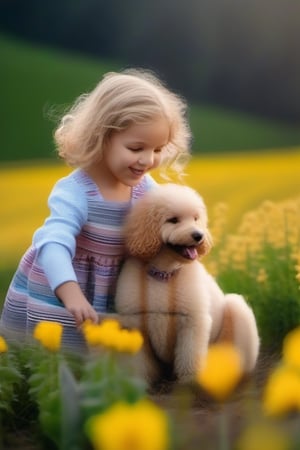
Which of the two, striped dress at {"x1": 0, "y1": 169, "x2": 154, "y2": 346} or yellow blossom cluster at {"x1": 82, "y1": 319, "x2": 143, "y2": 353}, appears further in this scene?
striped dress at {"x1": 0, "y1": 169, "x2": 154, "y2": 346}

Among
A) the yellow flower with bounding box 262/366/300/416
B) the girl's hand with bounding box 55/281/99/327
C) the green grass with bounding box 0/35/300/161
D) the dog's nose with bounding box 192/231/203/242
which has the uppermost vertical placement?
the green grass with bounding box 0/35/300/161

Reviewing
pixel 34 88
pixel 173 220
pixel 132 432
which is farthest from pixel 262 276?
pixel 132 432

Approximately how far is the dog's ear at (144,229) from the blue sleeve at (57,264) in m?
0.19

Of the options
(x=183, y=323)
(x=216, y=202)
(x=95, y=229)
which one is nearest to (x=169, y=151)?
(x=95, y=229)

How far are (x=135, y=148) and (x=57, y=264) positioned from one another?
435mm

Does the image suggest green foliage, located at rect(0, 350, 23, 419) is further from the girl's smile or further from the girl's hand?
the girl's smile

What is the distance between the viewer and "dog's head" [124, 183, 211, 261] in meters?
2.94

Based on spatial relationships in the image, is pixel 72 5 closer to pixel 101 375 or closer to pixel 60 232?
pixel 60 232

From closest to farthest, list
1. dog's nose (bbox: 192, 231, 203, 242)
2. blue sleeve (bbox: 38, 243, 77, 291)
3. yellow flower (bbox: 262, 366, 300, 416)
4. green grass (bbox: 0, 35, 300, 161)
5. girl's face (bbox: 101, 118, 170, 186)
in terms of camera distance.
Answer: yellow flower (bbox: 262, 366, 300, 416), dog's nose (bbox: 192, 231, 203, 242), blue sleeve (bbox: 38, 243, 77, 291), girl's face (bbox: 101, 118, 170, 186), green grass (bbox: 0, 35, 300, 161)

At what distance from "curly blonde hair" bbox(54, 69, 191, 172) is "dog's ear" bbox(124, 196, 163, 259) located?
257 millimetres

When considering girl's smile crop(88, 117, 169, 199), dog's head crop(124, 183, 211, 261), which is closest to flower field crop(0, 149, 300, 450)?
dog's head crop(124, 183, 211, 261)

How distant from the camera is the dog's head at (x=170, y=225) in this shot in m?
2.94

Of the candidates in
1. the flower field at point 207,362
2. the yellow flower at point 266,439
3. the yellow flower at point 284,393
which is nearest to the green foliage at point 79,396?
the flower field at point 207,362

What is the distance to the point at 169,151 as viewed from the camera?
3.36 m
